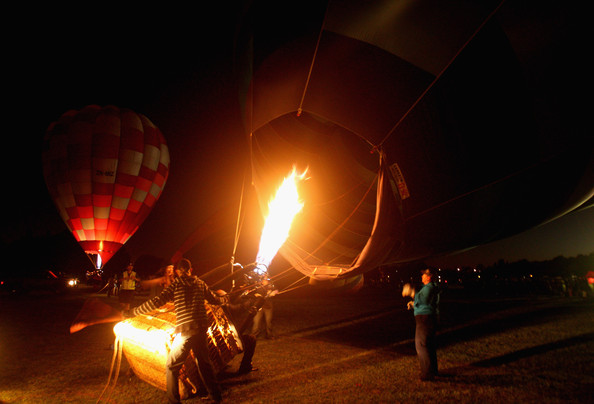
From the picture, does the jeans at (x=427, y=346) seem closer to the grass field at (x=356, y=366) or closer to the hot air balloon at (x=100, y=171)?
the grass field at (x=356, y=366)

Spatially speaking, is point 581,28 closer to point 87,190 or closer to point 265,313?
point 265,313

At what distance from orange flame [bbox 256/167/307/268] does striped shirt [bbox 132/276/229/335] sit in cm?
110

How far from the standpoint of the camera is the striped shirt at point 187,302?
12.6ft

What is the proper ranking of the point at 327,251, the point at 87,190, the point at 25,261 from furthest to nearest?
the point at 25,261 → the point at 87,190 → the point at 327,251

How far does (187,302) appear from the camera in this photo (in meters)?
3.91

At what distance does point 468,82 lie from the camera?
3.74 m

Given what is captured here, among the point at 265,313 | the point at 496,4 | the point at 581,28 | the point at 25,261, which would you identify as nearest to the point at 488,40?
the point at 496,4

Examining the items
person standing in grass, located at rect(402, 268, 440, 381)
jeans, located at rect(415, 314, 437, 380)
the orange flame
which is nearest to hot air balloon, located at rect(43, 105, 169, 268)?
the orange flame

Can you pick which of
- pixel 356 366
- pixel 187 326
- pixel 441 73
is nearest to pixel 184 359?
pixel 187 326

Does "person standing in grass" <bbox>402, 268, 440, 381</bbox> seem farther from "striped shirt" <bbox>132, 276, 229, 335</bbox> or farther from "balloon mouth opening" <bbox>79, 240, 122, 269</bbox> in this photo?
"balloon mouth opening" <bbox>79, 240, 122, 269</bbox>

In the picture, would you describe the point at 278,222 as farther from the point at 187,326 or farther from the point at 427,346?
the point at 427,346

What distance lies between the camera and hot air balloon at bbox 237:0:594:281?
11.6ft

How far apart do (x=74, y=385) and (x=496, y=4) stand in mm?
6913

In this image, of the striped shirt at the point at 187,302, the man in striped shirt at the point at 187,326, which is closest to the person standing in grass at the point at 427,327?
the man in striped shirt at the point at 187,326
